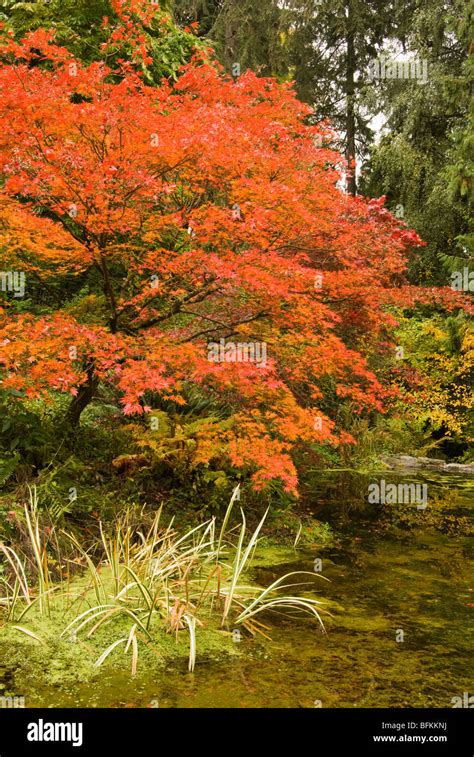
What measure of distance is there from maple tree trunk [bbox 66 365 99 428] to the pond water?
2.43 meters

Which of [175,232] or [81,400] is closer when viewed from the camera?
[175,232]

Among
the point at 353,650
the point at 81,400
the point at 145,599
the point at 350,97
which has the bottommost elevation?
the point at 353,650

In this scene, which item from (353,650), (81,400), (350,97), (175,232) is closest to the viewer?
(353,650)

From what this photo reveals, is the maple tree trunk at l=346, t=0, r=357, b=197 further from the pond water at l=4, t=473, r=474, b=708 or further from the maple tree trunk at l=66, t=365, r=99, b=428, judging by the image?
the pond water at l=4, t=473, r=474, b=708

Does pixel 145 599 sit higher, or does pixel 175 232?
pixel 175 232

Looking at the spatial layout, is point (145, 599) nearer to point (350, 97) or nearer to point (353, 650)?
point (353, 650)

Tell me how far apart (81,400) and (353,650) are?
12.9 ft

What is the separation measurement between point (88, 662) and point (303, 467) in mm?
4869

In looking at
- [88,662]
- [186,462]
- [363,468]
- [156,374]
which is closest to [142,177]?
[156,374]

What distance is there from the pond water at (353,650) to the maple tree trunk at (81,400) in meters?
2.43

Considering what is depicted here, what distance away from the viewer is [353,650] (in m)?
4.71

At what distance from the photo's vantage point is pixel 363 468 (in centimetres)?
1147

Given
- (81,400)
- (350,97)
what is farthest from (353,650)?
(350,97)
